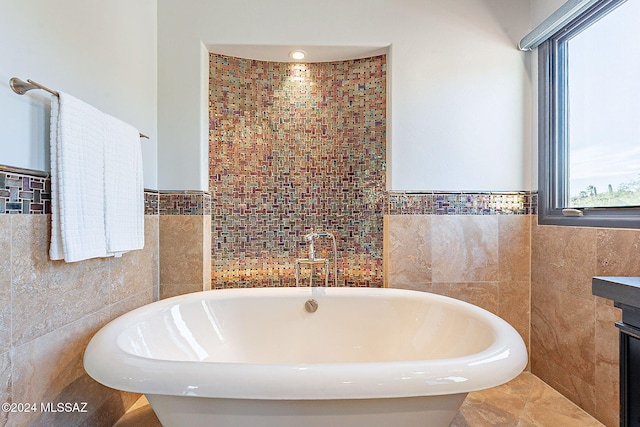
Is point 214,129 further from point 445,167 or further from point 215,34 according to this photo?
point 445,167

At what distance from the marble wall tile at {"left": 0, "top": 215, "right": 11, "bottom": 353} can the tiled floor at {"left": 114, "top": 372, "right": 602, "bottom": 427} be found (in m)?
0.83

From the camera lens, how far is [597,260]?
5.32ft

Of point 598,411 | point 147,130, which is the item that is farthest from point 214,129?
point 598,411

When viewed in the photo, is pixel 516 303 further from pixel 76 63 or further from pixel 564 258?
pixel 76 63

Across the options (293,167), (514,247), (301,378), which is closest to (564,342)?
(514,247)

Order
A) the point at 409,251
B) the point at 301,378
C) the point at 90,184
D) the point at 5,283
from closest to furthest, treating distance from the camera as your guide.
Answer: the point at 301,378, the point at 5,283, the point at 90,184, the point at 409,251

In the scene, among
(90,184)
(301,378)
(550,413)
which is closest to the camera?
(301,378)

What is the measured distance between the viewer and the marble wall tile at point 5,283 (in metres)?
1.03

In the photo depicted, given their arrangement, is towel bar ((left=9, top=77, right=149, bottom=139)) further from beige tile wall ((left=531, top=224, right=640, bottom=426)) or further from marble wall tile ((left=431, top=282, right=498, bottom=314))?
beige tile wall ((left=531, top=224, right=640, bottom=426))

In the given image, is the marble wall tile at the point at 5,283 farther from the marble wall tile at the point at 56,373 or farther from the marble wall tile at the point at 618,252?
the marble wall tile at the point at 618,252

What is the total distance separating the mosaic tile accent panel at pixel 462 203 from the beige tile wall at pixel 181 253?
3.88 ft

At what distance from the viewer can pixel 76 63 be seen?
138cm

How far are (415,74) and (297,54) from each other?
2.49 feet

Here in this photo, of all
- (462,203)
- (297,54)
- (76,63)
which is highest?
(297,54)
